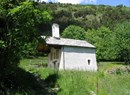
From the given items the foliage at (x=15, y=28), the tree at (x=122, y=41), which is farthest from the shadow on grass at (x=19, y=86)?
the tree at (x=122, y=41)

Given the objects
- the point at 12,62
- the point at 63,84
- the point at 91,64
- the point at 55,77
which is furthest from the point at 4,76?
the point at 91,64

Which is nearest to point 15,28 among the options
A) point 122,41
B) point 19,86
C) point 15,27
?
point 15,27

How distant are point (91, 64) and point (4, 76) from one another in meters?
27.9

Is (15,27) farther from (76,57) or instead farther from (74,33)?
(74,33)

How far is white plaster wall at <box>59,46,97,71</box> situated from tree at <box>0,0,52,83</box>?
75.6 feet

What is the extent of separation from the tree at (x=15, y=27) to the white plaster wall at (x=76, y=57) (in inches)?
907

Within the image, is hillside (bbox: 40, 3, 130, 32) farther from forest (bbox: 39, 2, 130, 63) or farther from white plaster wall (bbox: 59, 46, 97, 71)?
white plaster wall (bbox: 59, 46, 97, 71)

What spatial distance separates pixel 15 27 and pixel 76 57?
26.3 meters

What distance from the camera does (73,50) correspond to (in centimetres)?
4253

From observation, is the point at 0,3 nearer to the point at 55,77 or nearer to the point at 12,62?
the point at 12,62

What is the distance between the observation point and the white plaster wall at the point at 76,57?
4162 centimetres

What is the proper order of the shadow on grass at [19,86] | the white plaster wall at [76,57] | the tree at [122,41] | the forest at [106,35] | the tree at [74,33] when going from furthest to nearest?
the tree at [74,33] < the forest at [106,35] < the tree at [122,41] < the white plaster wall at [76,57] < the shadow on grass at [19,86]

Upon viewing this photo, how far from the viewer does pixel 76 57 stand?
42969 millimetres

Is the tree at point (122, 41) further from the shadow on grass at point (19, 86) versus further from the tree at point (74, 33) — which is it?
the shadow on grass at point (19, 86)
